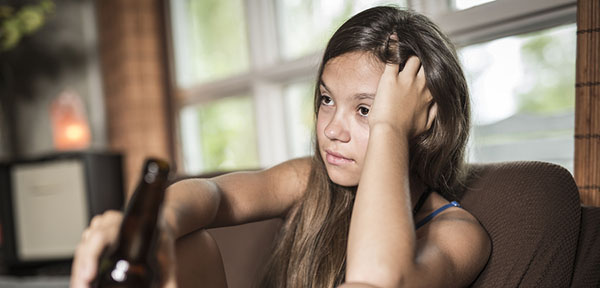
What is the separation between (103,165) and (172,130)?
532 mm

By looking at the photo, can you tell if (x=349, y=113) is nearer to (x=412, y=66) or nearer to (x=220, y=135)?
(x=412, y=66)

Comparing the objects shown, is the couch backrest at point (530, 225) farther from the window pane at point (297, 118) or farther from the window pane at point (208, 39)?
the window pane at point (208, 39)

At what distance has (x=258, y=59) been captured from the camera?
2959mm

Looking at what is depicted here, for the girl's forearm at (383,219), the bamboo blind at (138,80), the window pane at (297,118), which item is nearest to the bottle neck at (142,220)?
the girl's forearm at (383,219)

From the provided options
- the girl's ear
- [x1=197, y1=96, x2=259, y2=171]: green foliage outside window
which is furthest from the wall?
the girl's ear

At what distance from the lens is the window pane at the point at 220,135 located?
317cm

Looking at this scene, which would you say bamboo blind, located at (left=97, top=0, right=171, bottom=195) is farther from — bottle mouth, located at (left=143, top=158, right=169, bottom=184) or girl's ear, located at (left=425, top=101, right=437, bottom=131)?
bottle mouth, located at (left=143, top=158, right=169, bottom=184)

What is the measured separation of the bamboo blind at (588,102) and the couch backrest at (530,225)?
0.17m

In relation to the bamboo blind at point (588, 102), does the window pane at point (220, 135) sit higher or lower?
lower

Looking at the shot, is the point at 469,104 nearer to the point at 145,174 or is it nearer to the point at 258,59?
the point at 145,174

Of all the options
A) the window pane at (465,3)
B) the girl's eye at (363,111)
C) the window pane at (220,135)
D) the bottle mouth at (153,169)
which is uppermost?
the window pane at (465,3)

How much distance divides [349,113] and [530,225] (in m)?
0.45

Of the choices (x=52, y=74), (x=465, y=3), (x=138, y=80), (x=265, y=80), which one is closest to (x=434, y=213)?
(x=465, y=3)

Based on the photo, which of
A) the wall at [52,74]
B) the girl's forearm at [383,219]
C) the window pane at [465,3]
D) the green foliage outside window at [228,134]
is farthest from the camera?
the wall at [52,74]
